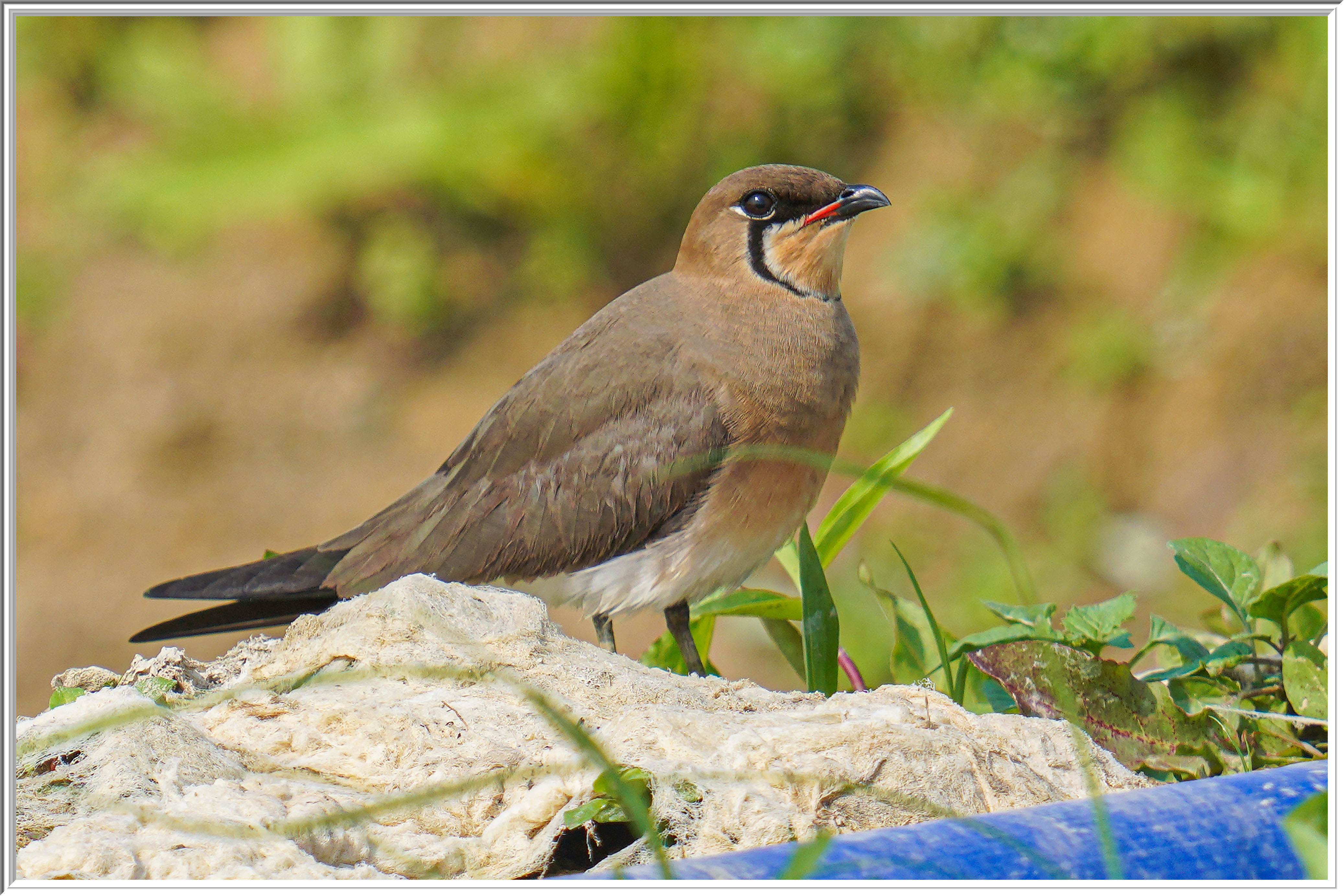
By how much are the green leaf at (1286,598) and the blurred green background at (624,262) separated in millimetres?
4484

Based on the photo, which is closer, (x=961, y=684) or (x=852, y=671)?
(x=961, y=684)

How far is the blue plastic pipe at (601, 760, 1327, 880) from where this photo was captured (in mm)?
1603

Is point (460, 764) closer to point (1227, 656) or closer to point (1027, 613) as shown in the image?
point (1027, 613)

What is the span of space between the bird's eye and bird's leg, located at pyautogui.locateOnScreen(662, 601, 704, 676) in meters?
1.24

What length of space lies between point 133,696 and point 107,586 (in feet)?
A: 20.5

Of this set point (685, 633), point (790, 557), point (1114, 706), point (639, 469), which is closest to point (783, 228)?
point (639, 469)

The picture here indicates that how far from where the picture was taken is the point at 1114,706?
2.40 meters

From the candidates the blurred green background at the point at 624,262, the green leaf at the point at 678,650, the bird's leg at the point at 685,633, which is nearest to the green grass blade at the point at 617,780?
the bird's leg at the point at 685,633

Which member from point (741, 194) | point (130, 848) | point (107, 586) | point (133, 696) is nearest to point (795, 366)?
Answer: point (741, 194)

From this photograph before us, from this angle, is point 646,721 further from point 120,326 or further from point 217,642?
point 120,326

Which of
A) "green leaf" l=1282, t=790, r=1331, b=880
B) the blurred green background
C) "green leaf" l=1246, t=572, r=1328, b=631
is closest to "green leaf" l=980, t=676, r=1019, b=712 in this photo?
"green leaf" l=1246, t=572, r=1328, b=631

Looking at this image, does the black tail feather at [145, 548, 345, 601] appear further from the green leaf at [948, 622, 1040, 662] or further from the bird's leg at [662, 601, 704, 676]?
the green leaf at [948, 622, 1040, 662]

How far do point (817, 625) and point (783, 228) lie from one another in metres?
1.65

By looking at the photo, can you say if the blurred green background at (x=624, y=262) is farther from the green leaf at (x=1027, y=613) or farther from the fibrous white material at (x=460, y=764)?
the fibrous white material at (x=460, y=764)
